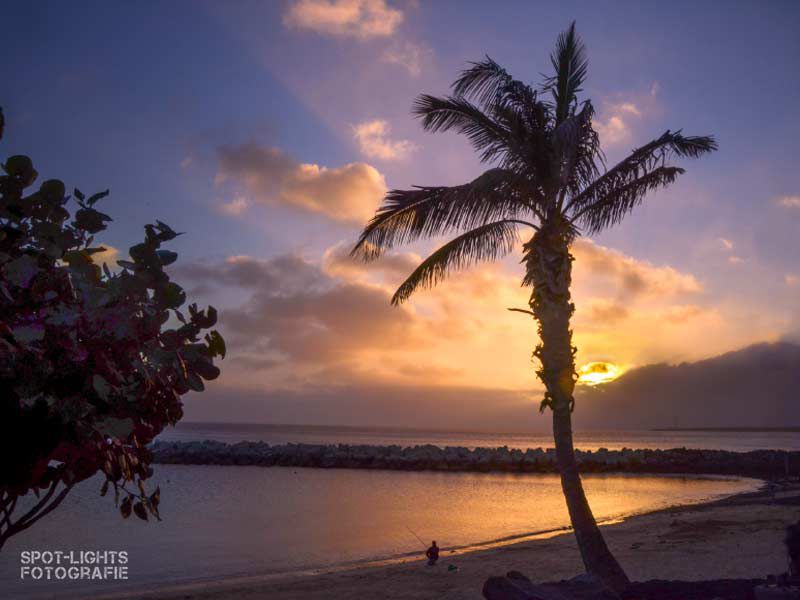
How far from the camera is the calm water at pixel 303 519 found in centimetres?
1725

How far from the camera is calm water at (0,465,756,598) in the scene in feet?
56.6

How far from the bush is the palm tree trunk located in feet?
27.3

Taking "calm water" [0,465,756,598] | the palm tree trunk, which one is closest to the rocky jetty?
"calm water" [0,465,756,598]

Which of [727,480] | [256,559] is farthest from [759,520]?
[727,480]

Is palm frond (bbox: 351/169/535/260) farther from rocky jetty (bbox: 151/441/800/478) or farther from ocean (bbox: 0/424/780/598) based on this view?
rocky jetty (bbox: 151/441/800/478)

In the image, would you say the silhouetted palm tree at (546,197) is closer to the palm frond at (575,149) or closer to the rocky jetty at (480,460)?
the palm frond at (575,149)

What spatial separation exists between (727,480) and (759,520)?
2554cm

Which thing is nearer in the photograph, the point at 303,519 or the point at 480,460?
the point at 303,519

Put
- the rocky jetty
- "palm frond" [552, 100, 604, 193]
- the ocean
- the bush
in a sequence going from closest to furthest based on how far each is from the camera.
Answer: the bush
"palm frond" [552, 100, 604, 193]
the ocean
the rocky jetty

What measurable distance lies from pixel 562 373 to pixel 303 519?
→ 18480 millimetres

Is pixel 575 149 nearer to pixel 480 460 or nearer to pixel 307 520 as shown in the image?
pixel 307 520

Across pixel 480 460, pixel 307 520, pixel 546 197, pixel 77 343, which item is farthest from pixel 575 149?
pixel 480 460

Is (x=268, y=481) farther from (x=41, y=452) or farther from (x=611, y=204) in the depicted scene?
(x=41, y=452)

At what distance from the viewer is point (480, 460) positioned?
1988 inches
